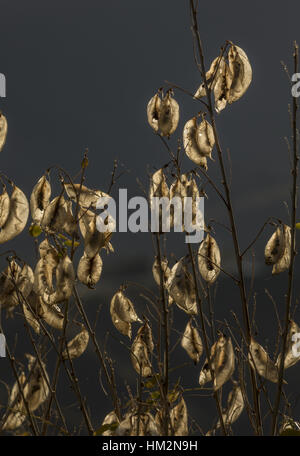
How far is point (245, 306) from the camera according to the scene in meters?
1.41

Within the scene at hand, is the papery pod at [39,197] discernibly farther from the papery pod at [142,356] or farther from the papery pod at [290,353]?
the papery pod at [290,353]

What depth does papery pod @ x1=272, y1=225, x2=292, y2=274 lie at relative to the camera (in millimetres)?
1472

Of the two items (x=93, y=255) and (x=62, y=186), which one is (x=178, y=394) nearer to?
(x=93, y=255)

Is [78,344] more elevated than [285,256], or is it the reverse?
[285,256]

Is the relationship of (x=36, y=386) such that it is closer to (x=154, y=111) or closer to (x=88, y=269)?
(x=88, y=269)

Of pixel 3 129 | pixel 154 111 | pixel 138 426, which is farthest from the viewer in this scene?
pixel 154 111

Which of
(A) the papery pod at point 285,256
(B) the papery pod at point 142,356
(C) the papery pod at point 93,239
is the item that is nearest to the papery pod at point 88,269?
(C) the papery pod at point 93,239

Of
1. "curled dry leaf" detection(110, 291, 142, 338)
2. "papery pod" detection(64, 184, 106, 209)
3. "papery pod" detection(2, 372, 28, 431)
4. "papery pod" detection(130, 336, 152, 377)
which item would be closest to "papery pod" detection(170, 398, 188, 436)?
"papery pod" detection(130, 336, 152, 377)

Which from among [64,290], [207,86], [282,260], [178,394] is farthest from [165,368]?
[207,86]

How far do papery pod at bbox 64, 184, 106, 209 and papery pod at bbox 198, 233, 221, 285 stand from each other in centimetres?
26

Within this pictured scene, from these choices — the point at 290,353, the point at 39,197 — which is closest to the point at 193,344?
the point at 290,353

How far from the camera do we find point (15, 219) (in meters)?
1.34

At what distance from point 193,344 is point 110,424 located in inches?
14.2
